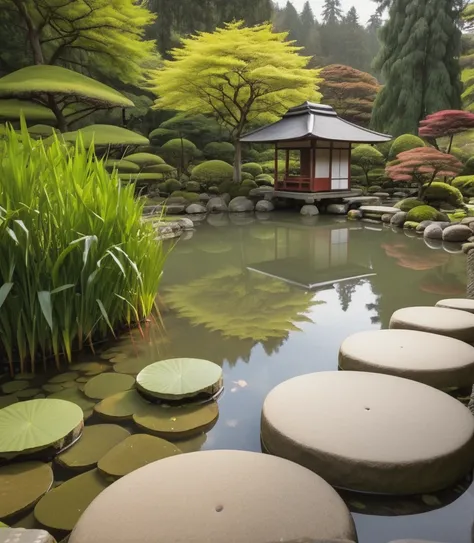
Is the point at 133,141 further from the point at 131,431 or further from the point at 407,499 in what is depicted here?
the point at 407,499

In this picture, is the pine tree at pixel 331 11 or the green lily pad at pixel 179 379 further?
the pine tree at pixel 331 11

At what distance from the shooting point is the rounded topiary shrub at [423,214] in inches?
373

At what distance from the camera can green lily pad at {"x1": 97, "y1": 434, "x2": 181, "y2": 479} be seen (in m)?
1.99

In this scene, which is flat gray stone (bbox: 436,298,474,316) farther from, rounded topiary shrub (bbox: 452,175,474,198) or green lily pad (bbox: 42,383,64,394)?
rounded topiary shrub (bbox: 452,175,474,198)

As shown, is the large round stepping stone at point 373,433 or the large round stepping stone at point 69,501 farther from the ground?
the large round stepping stone at point 373,433

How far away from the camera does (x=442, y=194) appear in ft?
37.1

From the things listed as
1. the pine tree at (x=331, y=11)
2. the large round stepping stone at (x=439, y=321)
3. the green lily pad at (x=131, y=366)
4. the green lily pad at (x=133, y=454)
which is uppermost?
the pine tree at (x=331, y=11)

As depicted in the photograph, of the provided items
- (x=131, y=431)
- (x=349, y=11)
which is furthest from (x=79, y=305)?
(x=349, y=11)

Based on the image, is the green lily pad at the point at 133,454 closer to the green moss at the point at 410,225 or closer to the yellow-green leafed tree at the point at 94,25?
the green moss at the point at 410,225

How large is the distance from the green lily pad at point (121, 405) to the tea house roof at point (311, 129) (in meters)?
9.67

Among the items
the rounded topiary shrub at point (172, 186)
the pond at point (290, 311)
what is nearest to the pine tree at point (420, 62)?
the rounded topiary shrub at point (172, 186)

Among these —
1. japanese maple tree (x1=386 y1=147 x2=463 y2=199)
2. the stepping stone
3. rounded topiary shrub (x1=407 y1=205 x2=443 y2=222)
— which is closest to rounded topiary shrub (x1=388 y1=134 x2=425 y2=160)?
japanese maple tree (x1=386 y1=147 x2=463 y2=199)

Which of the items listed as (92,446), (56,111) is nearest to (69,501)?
(92,446)

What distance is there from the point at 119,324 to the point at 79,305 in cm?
73
